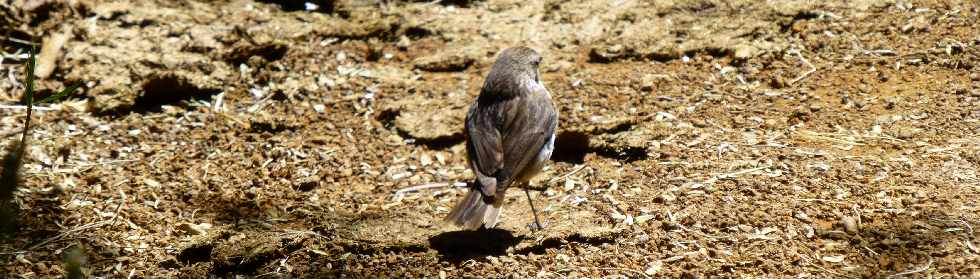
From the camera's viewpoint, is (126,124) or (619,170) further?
(126,124)

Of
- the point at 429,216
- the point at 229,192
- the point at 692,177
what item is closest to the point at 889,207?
the point at 692,177

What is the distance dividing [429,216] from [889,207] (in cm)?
276

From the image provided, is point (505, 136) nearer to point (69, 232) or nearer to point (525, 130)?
point (525, 130)

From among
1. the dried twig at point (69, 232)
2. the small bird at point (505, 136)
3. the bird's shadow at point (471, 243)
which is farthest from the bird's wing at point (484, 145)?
the dried twig at point (69, 232)

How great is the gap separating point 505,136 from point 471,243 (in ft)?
2.55

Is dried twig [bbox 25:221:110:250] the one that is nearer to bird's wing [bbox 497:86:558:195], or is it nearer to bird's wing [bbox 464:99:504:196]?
bird's wing [bbox 464:99:504:196]

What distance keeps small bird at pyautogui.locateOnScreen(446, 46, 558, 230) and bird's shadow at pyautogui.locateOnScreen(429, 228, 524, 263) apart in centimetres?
10

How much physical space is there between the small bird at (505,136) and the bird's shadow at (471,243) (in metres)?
0.10

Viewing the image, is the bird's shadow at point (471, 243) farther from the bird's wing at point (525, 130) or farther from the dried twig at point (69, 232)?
the dried twig at point (69, 232)

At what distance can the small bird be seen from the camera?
5.19 metres

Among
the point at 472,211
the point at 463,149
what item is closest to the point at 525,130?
the point at 472,211

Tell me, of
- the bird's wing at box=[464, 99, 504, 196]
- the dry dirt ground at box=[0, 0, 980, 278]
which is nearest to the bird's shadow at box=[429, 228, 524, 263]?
the dry dirt ground at box=[0, 0, 980, 278]

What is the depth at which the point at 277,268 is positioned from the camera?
16.3ft

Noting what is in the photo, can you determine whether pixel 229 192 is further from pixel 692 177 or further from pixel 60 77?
pixel 692 177
